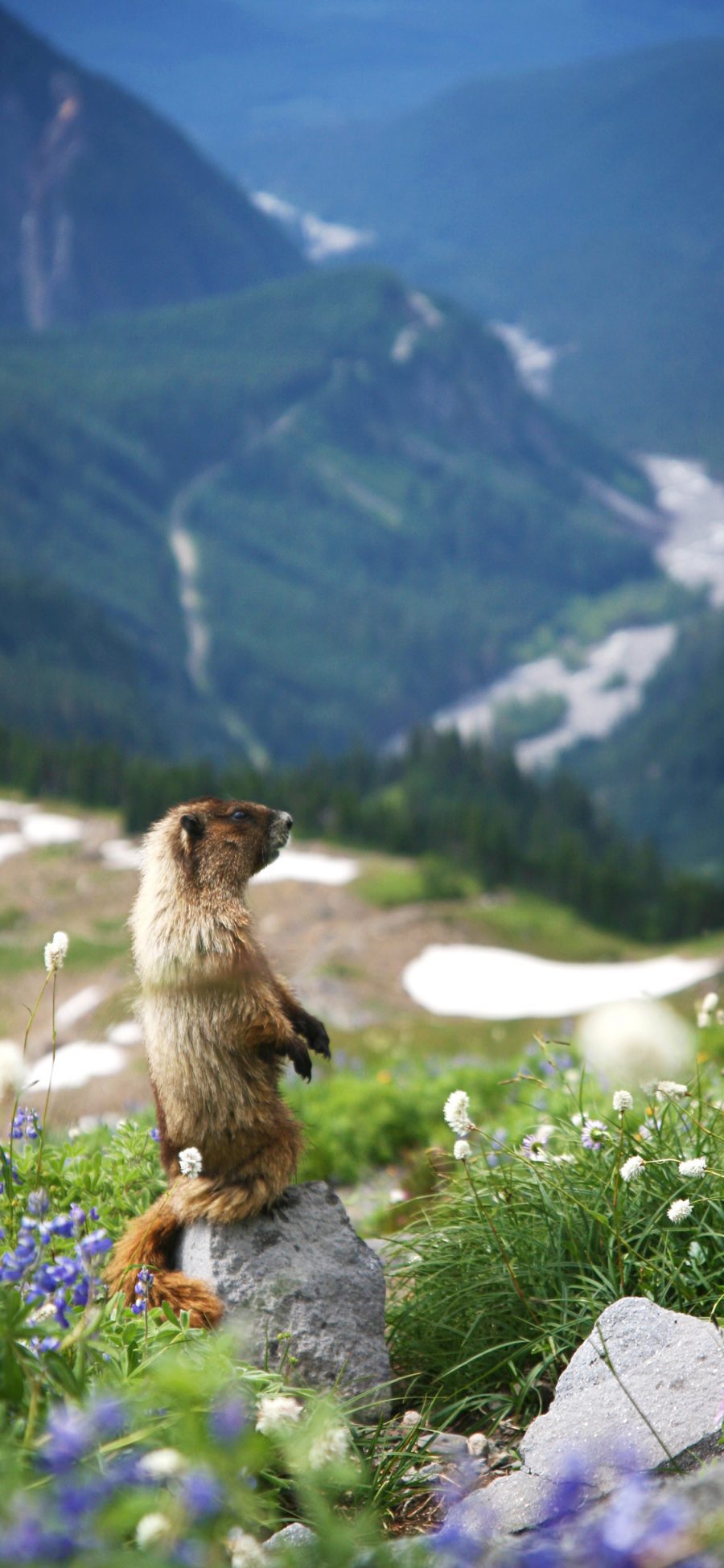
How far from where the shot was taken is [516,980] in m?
37.2

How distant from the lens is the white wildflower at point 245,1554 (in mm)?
2900

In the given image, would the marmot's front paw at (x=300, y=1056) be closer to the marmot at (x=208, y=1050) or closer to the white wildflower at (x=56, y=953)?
the marmot at (x=208, y=1050)

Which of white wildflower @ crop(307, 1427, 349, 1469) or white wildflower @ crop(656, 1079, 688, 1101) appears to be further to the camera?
white wildflower @ crop(656, 1079, 688, 1101)

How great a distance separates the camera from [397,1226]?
8.84 metres

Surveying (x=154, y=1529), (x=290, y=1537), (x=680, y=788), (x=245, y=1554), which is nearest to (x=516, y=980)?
(x=290, y=1537)

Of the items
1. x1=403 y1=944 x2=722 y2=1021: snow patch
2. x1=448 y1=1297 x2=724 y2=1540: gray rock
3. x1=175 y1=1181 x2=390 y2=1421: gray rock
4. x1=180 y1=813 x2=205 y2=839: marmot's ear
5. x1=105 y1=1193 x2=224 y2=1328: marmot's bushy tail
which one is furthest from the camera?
x1=403 y1=944 x2=722 y2=1021: snow patch

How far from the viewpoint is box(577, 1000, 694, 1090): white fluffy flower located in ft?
26.9

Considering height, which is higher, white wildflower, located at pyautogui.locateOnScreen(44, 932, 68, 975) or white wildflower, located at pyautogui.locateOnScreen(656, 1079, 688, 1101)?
white wildflower, located at pyautogui.locateOnScreen(44, 932, 68, 975)

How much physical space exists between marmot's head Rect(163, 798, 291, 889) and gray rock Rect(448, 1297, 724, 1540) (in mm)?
2458

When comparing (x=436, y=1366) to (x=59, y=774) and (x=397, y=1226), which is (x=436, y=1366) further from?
(x=59, y=774)

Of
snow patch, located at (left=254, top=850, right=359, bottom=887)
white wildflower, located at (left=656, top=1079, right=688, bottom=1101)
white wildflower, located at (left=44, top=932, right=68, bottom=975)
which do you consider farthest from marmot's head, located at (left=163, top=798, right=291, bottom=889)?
snow patch, located at (left=254, top=850, right=359, bottom=887)

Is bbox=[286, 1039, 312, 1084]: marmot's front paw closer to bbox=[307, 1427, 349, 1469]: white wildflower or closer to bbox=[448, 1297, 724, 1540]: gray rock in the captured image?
bbox=[448, 1297, 724, 1540]: gray rock

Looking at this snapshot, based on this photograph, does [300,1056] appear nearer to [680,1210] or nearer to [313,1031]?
[313,1031]

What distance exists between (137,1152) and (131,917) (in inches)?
52.6
